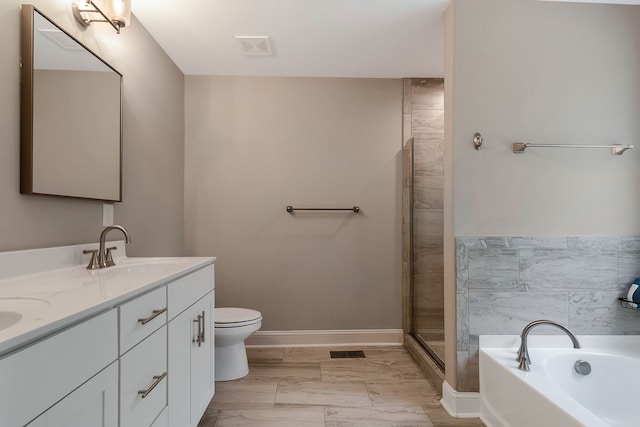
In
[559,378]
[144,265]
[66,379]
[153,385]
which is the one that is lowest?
[559,378]

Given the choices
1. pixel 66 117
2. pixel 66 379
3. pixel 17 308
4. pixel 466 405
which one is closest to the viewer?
pixel 66 379

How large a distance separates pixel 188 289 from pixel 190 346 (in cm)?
25

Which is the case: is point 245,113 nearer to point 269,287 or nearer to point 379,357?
point 269,287

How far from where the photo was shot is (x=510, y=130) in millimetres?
2012

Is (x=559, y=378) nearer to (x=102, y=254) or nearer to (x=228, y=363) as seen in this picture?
(x=228, y=363)

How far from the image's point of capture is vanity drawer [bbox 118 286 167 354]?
3.36ft

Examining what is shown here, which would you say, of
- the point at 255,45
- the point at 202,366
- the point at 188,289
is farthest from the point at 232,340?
the point at 255,45

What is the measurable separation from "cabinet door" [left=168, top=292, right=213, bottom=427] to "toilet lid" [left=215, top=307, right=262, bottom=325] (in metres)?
0.40

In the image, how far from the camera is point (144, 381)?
115 cm

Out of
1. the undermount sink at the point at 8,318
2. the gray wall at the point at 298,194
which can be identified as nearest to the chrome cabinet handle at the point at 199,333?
the undermount sink at the point at 8,318

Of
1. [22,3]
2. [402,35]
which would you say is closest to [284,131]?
[402,35]

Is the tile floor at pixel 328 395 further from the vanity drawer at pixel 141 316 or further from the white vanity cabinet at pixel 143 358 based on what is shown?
the vanity drawer at pixel 141 316

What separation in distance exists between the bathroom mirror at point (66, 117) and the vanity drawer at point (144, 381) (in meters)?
0.73

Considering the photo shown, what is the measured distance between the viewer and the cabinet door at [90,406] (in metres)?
0.73
